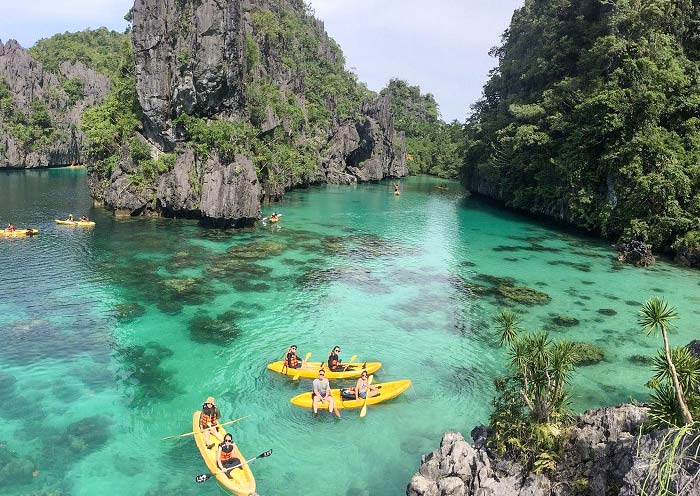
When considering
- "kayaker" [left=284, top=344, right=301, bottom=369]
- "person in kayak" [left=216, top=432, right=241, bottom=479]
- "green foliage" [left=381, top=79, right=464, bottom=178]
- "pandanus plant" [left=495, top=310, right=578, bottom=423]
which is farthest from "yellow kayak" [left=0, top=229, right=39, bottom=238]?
"green foliage" [left=381, top=79, right=464, bottom=178]

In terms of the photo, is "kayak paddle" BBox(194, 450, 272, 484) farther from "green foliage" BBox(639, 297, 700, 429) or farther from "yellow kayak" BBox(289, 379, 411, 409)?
"green foliage" BBox(639, 297, 700, 429)

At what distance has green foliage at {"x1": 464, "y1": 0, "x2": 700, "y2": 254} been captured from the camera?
36.6 metres

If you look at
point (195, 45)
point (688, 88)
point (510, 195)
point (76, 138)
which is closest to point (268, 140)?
point (195, 45)

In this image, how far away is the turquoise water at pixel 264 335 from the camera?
13859 millimetres

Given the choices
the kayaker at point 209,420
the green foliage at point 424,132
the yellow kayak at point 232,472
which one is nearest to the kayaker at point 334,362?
the kayaker at point 209,420

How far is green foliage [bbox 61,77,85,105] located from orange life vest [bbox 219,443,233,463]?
111 meters

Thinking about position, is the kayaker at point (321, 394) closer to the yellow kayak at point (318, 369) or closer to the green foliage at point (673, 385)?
the yellow kayak at point (318, 369)

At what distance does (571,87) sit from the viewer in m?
46.6

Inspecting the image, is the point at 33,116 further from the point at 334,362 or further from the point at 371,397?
the point at 371,397

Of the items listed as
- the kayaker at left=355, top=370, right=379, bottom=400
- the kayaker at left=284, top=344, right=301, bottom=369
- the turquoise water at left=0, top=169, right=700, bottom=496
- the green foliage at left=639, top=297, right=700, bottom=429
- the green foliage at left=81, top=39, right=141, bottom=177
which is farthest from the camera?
the green foliage at left=81, top=39, right=141, bottom=177

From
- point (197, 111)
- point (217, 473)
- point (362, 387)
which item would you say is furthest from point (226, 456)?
point (197, 111)

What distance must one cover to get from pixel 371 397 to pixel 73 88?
114m

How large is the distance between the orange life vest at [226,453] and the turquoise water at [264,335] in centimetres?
78

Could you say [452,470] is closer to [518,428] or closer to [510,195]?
[518,428]
